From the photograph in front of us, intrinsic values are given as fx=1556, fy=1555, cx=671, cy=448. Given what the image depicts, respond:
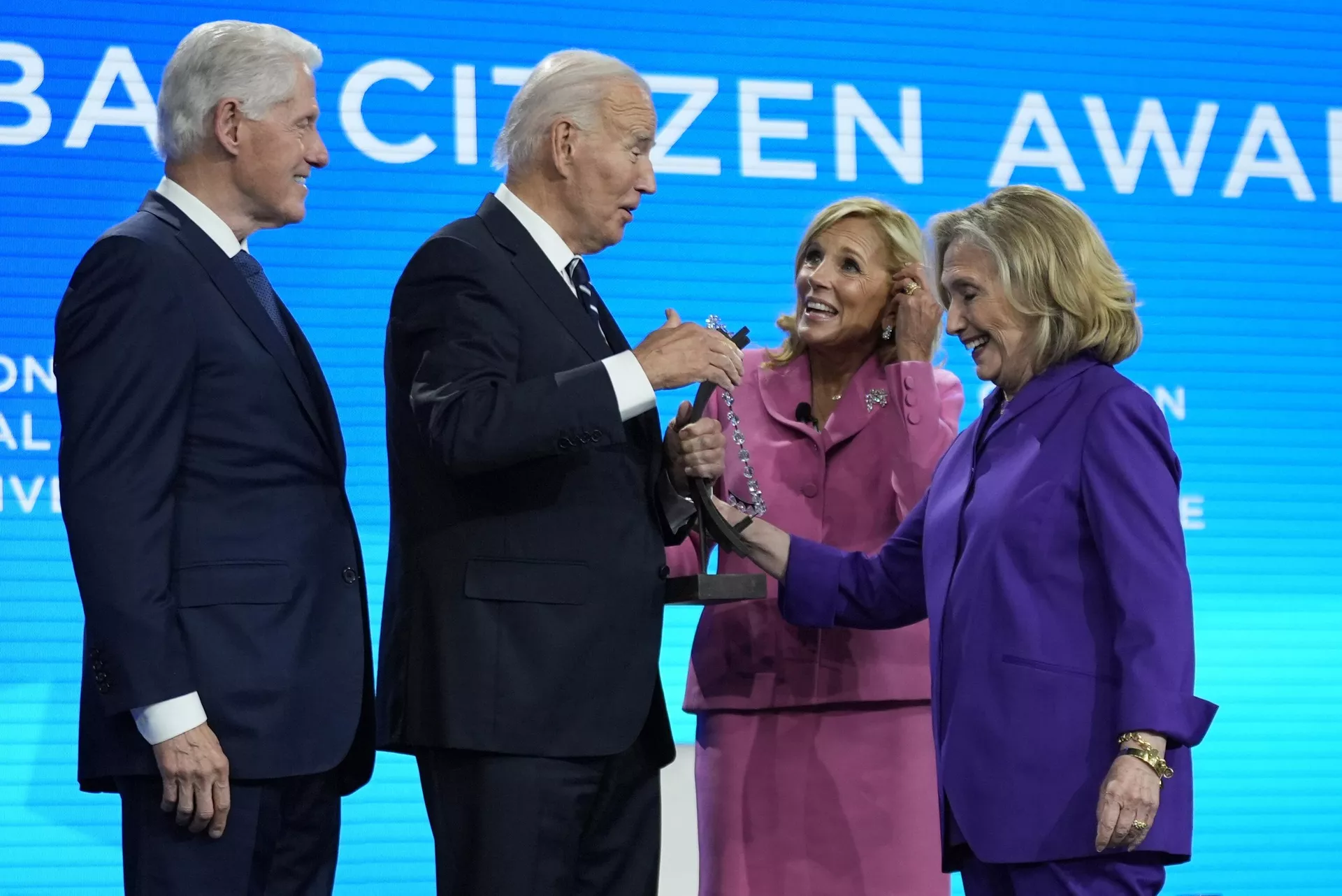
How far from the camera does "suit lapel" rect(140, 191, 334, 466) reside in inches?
87.6

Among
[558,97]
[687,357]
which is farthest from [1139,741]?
[558,97]

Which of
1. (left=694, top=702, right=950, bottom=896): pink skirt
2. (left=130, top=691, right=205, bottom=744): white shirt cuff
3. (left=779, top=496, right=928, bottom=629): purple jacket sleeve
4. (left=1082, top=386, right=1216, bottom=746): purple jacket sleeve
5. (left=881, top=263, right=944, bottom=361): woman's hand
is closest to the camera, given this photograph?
(left=130, top=691, right=205, bottom=744): white shirt cuff

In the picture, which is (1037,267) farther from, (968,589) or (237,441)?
(237,441)

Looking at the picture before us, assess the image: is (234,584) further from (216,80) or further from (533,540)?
(216,80)

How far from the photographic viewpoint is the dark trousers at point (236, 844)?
2.08 meters

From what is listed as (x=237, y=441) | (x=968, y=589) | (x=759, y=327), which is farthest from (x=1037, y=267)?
(x=759, y=327)

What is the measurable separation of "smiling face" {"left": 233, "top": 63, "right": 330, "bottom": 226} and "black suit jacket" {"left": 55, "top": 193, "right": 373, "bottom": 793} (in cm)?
13

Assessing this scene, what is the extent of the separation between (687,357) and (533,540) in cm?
34

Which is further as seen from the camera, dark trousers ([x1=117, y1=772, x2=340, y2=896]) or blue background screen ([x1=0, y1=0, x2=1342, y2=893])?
blue background screen ([x1=0, y1=0, x2=1342, y2=893])

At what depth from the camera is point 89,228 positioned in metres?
3.69

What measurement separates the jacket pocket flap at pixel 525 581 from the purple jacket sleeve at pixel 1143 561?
751mm

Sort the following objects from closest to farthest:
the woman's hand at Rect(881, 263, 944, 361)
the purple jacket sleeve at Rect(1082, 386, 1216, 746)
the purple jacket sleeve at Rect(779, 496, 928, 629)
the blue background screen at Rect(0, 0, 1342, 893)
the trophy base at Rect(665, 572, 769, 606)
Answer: the purple jacket sleeve at Rect(1082, 386, 1216, 746) → the trophy base at Rect(665, 572, 769, 606) → the purple jacket sleeve at Rect(779, 496, 928, 629) → the woman's hand at Rect(881, 263, 944, 361) → the blue background screen at Rect(0, 0, 1342, 893)

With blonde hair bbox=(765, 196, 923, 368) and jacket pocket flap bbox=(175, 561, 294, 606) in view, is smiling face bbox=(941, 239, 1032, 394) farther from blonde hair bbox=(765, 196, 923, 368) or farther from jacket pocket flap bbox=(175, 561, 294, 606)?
jacket pocket flap bbox=(175, 561, 294, 606)

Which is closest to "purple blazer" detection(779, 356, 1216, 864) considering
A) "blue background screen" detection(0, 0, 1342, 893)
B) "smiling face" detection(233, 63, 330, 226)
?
"smiling face" detection(233, 63, 330, 226)
